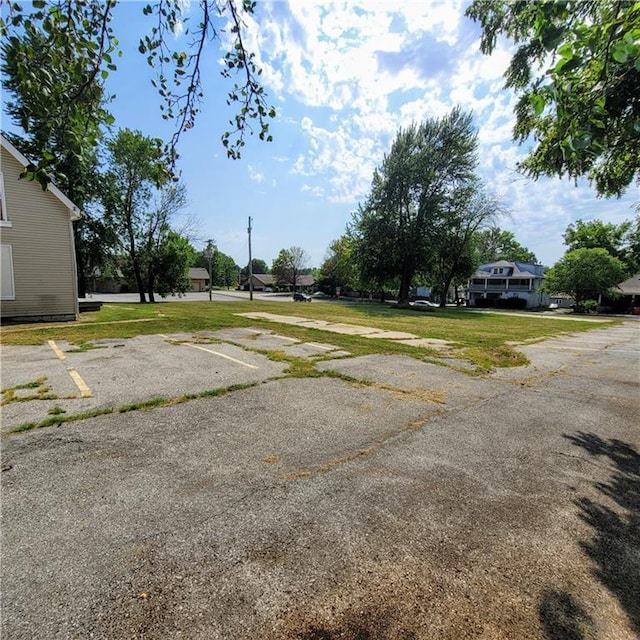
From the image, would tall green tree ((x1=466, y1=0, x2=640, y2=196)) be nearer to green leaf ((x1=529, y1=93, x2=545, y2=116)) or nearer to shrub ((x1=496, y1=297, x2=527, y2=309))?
green leaf ((x1=529, y1=93, x2=545, y2=116))

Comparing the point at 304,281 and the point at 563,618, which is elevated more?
the point at 304,281

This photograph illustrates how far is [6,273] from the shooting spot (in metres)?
11.7

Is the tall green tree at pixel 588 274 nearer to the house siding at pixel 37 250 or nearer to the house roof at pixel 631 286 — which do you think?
the house roof at pixel 631 286

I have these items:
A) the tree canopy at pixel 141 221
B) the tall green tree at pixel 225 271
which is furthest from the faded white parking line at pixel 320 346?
the tall green tree at pixel 225 271

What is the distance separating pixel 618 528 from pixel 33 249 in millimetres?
15970

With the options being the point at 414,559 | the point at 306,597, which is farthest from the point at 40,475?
the point at 414,559

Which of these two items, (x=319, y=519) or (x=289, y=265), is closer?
(x=319, y=519)

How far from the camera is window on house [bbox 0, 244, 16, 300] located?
1168cm

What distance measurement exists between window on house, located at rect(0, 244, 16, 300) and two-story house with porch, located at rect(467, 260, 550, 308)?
170ft

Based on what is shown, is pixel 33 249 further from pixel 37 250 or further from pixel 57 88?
pixel 57 88

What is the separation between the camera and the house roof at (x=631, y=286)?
44500 millimetres

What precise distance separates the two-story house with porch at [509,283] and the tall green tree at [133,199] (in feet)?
139

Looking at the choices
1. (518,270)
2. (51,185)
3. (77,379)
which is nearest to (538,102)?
(77,379)

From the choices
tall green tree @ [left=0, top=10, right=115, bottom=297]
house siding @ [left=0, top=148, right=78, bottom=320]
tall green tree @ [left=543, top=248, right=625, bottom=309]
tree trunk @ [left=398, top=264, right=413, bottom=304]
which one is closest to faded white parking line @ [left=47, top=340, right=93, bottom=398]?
tall green tree @ [left=0, top=10, right=115, bottom=297]
